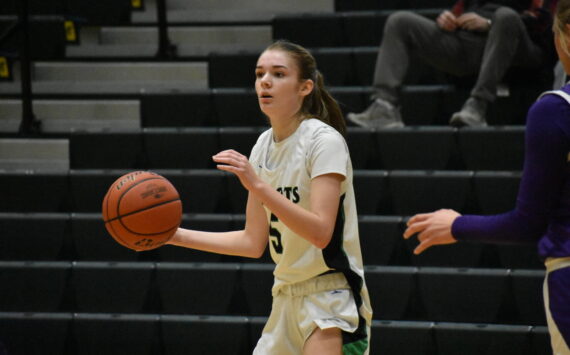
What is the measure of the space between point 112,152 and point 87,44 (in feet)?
4.53

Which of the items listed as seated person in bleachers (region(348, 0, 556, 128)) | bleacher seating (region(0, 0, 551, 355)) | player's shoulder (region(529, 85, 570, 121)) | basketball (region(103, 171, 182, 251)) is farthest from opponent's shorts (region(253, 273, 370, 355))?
seated person in bleachers (region(348, 0, 556, 128))

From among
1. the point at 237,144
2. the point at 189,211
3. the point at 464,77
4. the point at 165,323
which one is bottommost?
the point at 165,323

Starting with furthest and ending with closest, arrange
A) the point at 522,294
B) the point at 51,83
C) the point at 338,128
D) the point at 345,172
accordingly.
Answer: the point at 51,83 < the point at 522,294 < the point at 338,128 < the point at 345,172

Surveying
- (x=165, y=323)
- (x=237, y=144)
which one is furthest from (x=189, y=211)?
(x=165, y=323)

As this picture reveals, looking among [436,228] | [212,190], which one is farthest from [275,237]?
[212,190]

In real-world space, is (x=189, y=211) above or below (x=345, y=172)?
below

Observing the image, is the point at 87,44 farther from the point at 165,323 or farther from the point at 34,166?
the point at 165,323

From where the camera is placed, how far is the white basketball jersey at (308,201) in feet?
7.84

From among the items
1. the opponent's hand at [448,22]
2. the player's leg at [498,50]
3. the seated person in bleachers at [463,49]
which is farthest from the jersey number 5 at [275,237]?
the opponent's hand at [448,22]

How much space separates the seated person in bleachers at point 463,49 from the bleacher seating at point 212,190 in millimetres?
143

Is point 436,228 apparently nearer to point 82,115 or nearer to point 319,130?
point 319,130

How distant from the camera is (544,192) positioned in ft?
5.65

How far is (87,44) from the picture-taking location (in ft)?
19.2

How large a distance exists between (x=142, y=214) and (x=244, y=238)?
0.33m
